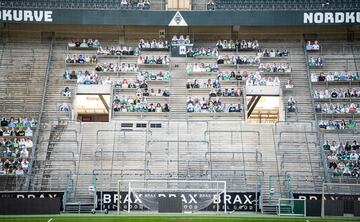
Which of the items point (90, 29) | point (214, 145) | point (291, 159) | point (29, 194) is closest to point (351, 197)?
point (291, 159)

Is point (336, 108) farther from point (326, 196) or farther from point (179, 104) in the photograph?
point (326, 196)

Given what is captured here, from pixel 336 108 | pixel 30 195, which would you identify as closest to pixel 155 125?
pixel 30 195

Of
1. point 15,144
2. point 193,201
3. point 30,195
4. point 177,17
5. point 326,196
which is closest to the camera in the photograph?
point 193,201

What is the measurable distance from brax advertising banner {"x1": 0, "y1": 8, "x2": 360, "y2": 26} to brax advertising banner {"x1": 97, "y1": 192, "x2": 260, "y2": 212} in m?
18.5

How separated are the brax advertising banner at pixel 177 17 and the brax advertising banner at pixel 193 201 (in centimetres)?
1854

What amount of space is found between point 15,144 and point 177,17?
674 inches

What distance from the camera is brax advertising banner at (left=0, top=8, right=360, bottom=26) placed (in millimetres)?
51594

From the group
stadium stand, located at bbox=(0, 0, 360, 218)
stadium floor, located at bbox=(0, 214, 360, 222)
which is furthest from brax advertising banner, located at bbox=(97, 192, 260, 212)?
stadium floor, located at bbox=(0, 214, 360, 222)

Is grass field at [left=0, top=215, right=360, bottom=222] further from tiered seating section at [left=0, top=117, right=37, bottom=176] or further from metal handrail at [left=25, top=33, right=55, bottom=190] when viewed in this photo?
tiered seating section at [left=0, top=117, right=37, bottom=176]

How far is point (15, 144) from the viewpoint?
43812 mm

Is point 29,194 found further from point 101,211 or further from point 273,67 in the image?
point 273,67

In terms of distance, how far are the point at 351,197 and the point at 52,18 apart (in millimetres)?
28138

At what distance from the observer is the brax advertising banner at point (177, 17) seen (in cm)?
5159

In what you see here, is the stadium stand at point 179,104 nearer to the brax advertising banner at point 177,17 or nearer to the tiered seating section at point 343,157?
the tiered seating section at point 343,157
